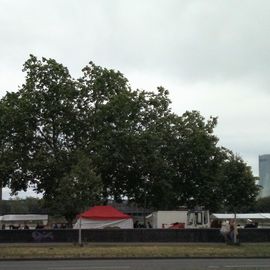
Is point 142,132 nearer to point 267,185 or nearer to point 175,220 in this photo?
point 175,220

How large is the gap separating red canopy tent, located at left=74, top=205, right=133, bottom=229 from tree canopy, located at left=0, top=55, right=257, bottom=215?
34.9 feet

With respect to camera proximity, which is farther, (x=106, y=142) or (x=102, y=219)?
(x=106, y=142)

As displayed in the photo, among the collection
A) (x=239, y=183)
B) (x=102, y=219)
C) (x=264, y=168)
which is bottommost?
(x=102, y=219)

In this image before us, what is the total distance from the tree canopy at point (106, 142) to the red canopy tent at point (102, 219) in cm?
1065

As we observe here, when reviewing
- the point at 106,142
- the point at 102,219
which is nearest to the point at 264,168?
the point at 106,142

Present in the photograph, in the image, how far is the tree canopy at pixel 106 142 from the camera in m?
53.2

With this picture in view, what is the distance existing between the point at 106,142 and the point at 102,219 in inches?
508

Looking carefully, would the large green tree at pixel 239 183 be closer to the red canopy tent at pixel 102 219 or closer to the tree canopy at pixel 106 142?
the tree canopy at pixel 106 142

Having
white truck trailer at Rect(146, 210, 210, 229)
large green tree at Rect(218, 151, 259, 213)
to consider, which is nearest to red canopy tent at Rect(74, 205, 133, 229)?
white truck trailer at Rect(146, 210, 210, 229)

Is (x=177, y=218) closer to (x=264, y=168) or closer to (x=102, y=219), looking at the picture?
(x=102, y=219)

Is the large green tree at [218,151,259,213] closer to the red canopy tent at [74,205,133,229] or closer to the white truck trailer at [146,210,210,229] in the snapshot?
the white truck trailer at [146,210,210,229]

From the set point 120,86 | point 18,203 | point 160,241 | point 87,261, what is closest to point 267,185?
point 18,203

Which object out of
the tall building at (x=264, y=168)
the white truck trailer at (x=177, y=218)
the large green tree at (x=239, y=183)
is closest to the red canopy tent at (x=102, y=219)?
the white truck trailer at (x=177, y=218)

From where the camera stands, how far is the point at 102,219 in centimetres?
4066
